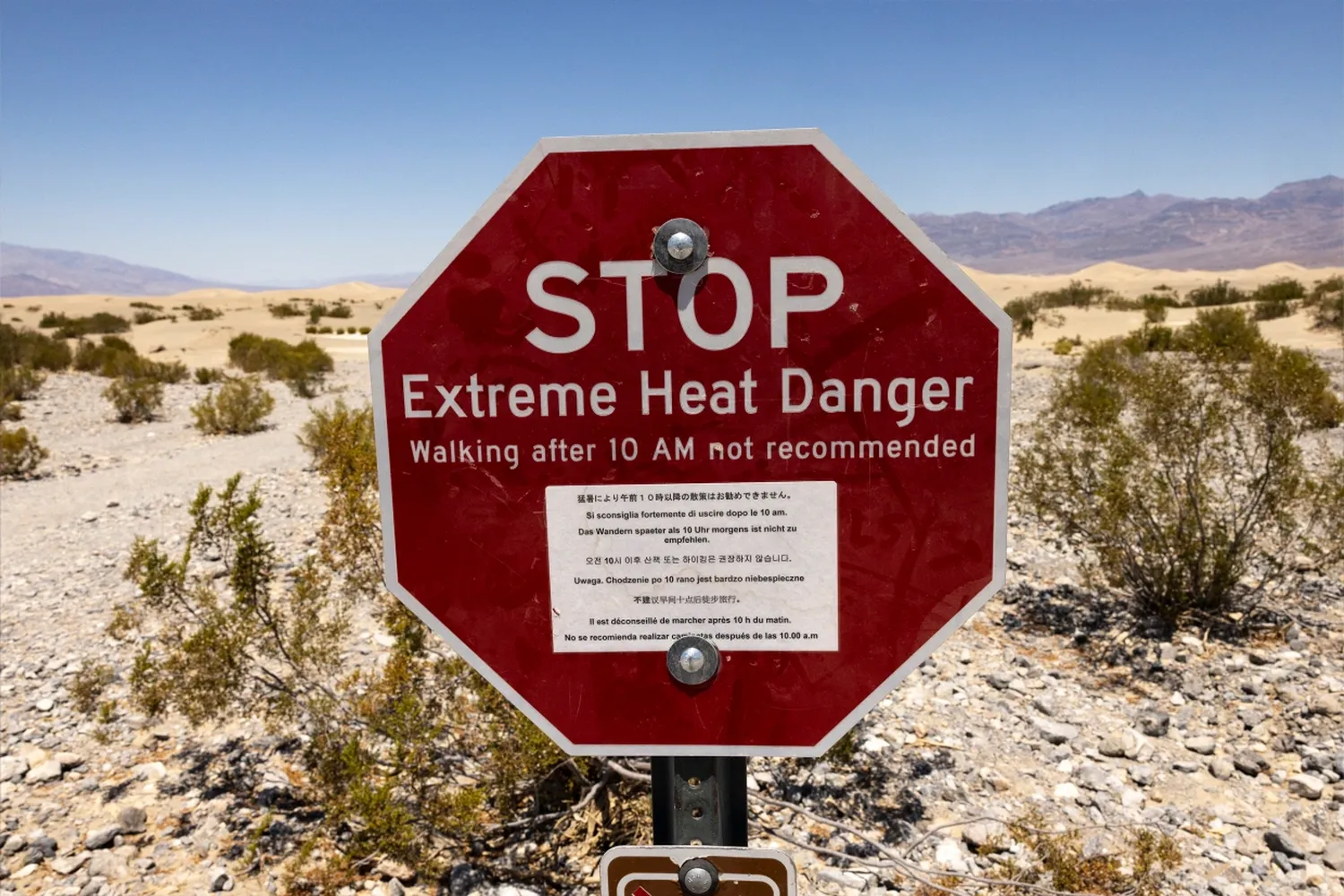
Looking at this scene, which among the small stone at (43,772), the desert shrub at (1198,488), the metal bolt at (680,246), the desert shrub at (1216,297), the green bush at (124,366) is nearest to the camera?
the metal bolt at (680,246)

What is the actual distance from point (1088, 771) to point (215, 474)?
29.6 feet

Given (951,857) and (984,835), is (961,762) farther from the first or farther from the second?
(951,857)

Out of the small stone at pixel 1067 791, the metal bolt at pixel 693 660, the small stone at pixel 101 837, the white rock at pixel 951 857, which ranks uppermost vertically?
the metal bolt at pixel 693 660

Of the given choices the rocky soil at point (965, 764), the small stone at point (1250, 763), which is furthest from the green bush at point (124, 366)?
the small stone at point (1250, 763)

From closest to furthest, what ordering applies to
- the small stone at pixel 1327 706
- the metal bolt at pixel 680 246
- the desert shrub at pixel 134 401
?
the metal bolt at pixel 680 246 → the small stone at pixel 1327 706 → the desert shrub at pixel 134 401

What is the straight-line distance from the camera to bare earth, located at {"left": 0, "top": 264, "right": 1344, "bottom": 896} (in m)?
3.14

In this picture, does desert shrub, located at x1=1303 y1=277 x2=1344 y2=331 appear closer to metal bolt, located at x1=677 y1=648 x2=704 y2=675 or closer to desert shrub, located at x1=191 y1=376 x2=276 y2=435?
desert shrub, located at x1=191 y1=376 x2=276 y2=435

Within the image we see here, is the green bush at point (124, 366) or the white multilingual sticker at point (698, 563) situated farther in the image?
the green bush at point (124, 366)

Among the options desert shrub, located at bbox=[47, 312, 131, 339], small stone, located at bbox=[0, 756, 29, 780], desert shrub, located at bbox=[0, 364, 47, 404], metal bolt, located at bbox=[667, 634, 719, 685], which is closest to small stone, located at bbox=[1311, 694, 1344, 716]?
metal bolt, located at bbox=[667, 634, 719, 685]

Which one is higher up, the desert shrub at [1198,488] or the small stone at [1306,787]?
the desert shrub at [1198,488]

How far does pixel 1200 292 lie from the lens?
35.9 m

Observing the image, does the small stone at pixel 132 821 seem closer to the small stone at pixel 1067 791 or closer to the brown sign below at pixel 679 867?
the brown sign below at pixel 679 867

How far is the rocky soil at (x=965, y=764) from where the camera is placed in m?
3.13

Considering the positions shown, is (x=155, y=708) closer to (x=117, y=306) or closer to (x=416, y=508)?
(x=416, y=508)
